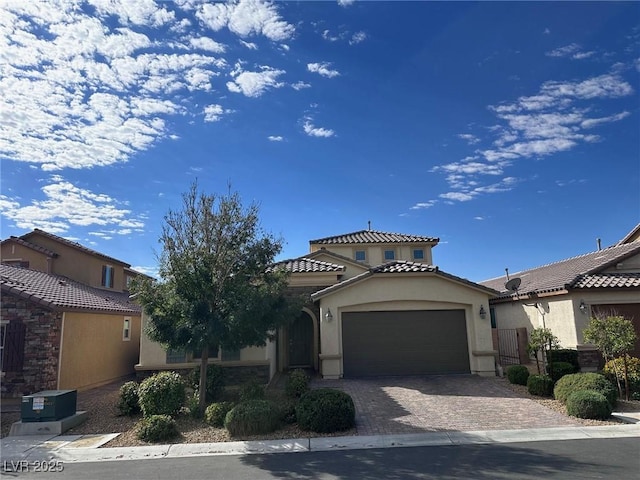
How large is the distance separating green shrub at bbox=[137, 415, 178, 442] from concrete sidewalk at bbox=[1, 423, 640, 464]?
32cm

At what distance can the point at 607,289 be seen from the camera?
15.5 meters

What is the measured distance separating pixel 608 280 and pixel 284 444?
1392 cm

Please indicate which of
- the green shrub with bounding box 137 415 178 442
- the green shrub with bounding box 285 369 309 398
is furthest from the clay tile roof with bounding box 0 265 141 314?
the green shrub with bounding box 285 369 309 398

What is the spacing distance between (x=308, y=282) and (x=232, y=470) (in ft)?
37.5

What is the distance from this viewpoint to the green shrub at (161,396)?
11.1 meters

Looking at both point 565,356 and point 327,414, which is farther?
point 565,356

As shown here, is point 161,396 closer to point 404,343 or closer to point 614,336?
point 404,343

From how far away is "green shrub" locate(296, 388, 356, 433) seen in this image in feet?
32.5

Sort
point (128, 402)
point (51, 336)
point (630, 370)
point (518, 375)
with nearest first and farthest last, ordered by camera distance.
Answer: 1. point (128, 402)
2. point (630, 370)
3. point (51, 336)
4. point (518, 375)

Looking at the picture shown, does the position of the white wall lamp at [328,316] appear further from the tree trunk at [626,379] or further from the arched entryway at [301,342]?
the tree trunk at [626,379]

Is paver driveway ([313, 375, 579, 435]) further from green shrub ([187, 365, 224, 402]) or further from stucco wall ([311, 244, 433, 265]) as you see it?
stucco wall ([311, 244, 433, 265])

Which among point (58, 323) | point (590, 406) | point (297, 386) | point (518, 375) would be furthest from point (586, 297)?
point (58, 323)

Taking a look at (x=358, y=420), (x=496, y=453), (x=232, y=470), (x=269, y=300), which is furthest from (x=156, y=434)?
(x=496, y=453)

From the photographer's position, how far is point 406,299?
1689cm
